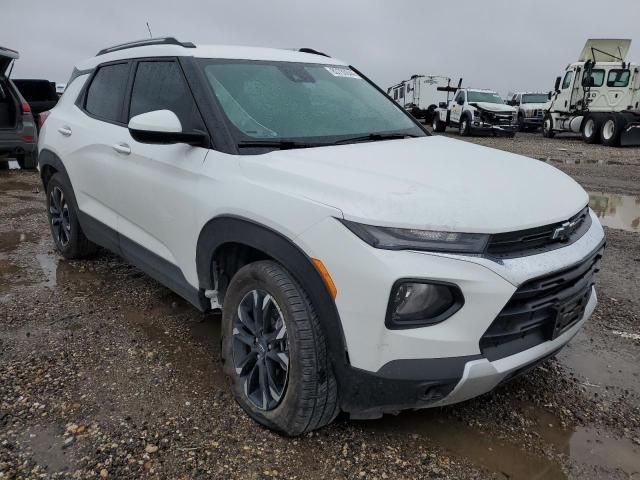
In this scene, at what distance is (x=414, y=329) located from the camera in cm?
194

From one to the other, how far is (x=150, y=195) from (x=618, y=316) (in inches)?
130

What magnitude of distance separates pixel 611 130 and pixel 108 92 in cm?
1883

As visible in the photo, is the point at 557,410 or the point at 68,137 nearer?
the point at 557,410

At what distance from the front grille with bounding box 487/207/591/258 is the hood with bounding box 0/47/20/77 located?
908cm

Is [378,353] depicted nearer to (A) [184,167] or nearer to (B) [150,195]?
(A) [184,167]

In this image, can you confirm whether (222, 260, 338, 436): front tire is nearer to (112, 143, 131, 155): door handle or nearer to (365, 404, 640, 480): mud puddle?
(365, 404, 640, 480): mud puddle

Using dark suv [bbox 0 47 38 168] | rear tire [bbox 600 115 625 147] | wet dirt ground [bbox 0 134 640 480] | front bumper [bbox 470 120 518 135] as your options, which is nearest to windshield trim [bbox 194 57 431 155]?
wet dirt ground [bbox 0 134 640 480]

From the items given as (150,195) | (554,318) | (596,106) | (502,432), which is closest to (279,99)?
(150,195)

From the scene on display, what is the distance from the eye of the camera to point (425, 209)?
6.47ft

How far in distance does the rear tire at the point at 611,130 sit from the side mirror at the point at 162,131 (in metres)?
18.7

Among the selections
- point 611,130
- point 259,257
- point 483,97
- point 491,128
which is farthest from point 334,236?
point 483,97

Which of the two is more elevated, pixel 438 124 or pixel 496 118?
pixel 496 118

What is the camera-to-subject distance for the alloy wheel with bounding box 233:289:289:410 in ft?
7.69

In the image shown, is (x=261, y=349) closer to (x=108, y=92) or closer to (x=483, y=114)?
(x=108, y=92)
